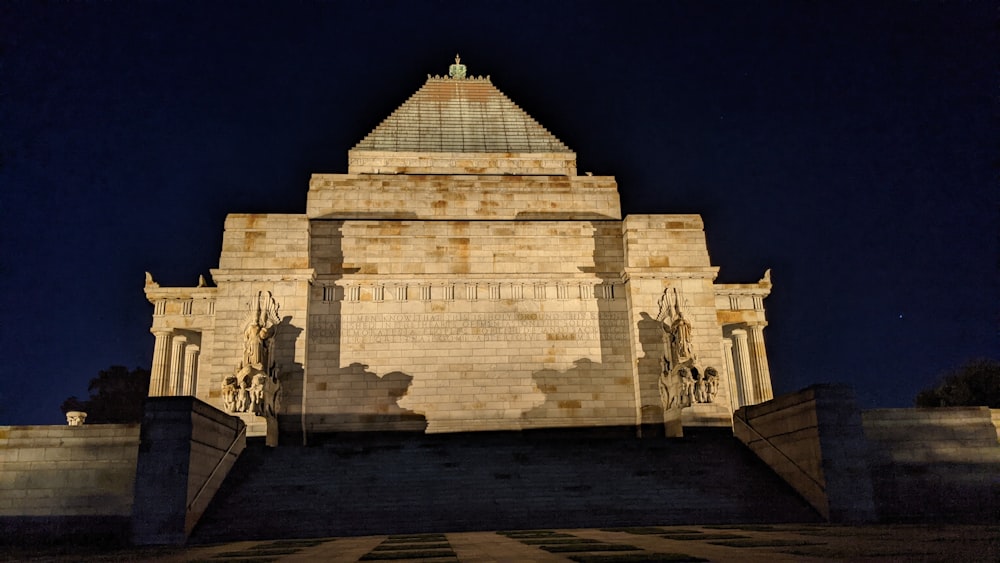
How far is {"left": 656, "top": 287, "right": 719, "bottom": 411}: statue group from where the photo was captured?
81.5ft

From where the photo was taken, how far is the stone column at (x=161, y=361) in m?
30.5

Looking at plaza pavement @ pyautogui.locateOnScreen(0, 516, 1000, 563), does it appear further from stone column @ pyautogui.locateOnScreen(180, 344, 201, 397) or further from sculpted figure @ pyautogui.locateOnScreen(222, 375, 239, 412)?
stone column @ pyautogui.locateOnScreen(180, 344, 201, 397)

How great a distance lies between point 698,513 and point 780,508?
2055 millimetres

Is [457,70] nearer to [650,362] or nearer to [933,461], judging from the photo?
[650,362]

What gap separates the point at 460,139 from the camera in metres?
34.7

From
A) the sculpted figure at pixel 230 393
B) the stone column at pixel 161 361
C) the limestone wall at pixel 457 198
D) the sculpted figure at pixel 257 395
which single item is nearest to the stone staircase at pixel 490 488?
the sculpted figure at pixel 257 395

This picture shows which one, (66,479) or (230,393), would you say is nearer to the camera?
(66,479)

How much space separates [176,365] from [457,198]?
43.6 ft

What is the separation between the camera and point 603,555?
895 cm

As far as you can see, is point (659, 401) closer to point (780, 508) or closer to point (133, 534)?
point (780, 508)

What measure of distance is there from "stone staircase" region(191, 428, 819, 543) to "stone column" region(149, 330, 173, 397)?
1063 cm

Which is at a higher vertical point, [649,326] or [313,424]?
[649,326]

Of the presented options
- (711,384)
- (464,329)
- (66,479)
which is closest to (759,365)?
(711,384)

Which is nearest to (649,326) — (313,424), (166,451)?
(313,424)
